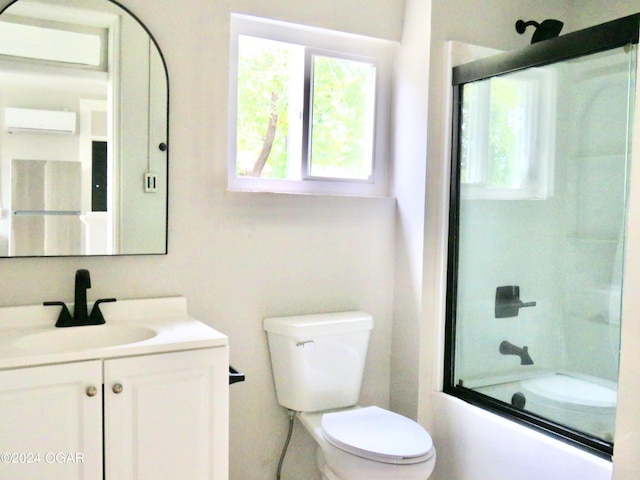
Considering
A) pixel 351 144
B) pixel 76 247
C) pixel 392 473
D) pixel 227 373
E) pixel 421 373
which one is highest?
pixel 351 144

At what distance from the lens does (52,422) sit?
54.0 inches

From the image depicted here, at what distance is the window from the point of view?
7.14 ft

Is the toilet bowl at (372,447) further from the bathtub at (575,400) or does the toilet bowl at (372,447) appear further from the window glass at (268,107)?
the window glass at (268,107)

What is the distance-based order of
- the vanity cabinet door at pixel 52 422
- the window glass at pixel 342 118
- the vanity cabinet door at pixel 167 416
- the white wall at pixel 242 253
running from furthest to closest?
the window glass at pixel 342 118 → the white wall at pixel 242 253 → the vanity cabinet door at pixel 167 416 → the vanity cabinet door at pixel 52 422

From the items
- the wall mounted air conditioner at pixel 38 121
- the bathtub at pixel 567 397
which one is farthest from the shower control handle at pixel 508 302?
the wall mounted air conditioner at pixel 38 121

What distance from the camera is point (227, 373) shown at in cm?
160

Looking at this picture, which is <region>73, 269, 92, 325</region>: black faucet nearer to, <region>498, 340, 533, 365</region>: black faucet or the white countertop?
the white countertop

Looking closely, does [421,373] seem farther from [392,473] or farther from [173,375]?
[173,375]

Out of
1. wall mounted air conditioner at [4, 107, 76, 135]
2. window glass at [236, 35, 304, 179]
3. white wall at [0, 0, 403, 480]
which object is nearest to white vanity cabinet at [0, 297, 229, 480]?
white wall at [0, 0, 403, 480]

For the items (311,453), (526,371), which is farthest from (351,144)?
(311,453)

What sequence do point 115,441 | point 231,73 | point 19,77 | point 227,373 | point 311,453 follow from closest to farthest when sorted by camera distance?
point 115,441
point 227,373
point 19,77
point 231,73
point 311,453

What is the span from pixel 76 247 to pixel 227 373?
673 millimetres

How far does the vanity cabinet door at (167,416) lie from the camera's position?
145 centimetres

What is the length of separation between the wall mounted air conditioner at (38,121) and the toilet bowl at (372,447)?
1.32 metres
